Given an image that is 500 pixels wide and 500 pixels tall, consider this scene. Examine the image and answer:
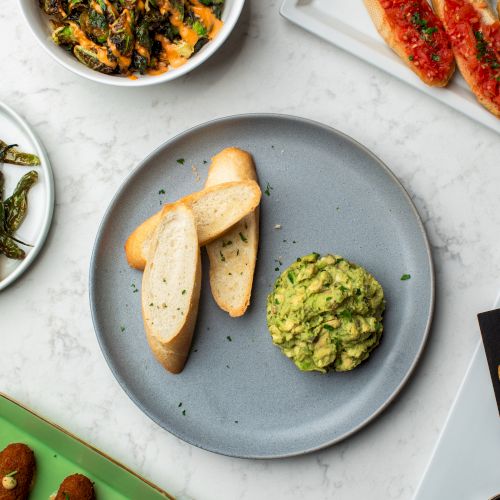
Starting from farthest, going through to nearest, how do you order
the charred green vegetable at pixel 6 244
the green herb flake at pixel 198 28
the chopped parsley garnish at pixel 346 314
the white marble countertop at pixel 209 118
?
the charred green vegetable at pixel 6 244, the white marble countertop at pixel 209 118, the green herb flake at pixel 198 28, the chopped parsley garnish at pixel 346 314

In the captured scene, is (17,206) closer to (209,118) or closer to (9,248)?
(9,248)

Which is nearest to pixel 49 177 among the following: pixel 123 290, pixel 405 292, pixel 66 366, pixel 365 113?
pixel 123 290

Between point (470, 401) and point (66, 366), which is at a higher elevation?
point (66, 366)

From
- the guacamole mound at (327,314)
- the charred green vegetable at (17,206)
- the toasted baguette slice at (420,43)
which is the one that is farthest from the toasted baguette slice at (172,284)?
the toasted baguette slice at (420,43)

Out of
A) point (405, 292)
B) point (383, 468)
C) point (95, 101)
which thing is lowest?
point (383, 468)

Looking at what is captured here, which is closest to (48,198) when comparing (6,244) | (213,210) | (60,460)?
(6,244)

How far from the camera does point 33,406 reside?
261 centimetres

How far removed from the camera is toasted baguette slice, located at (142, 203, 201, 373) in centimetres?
231

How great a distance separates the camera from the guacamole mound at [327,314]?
217 centimetres

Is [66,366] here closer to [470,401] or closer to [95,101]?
[95,101]

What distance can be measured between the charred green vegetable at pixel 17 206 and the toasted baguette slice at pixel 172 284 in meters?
0.52

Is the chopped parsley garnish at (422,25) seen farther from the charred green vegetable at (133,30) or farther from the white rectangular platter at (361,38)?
the charred green vegetable at (133,30)

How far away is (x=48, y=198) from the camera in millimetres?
2508

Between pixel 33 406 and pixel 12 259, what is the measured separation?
541 millimetres
